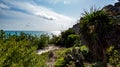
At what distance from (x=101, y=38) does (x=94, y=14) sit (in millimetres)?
1828

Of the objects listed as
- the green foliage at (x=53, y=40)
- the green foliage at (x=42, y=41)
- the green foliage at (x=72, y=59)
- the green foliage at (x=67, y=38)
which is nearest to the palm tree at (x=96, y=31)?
the green foliage at (x=72, y=59)

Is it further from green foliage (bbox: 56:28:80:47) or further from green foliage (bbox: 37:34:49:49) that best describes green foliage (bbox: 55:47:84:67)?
green foliage (bbox: 37:34:49:49)

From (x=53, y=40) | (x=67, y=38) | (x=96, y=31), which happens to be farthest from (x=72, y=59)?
(x=53, y=40)

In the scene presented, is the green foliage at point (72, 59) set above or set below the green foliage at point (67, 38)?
below

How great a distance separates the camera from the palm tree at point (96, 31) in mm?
17266

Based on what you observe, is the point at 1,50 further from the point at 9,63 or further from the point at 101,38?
the point at 101,38

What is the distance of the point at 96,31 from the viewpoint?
17719mm

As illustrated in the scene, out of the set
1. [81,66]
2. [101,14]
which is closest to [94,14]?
[101,14]

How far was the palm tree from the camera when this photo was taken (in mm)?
17266

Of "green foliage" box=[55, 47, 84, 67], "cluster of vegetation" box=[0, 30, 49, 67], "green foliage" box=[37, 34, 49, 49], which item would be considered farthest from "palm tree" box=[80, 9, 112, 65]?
"green foliage" box=[37, 34, 49, 49]

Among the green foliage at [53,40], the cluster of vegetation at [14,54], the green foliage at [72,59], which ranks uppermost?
the cluster of vegetation at [14,54]

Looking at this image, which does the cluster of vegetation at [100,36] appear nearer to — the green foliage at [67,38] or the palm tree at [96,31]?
the palm tree at [96,31]

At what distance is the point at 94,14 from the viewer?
18.1m

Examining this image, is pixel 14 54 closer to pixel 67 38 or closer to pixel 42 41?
pixel 42 41
